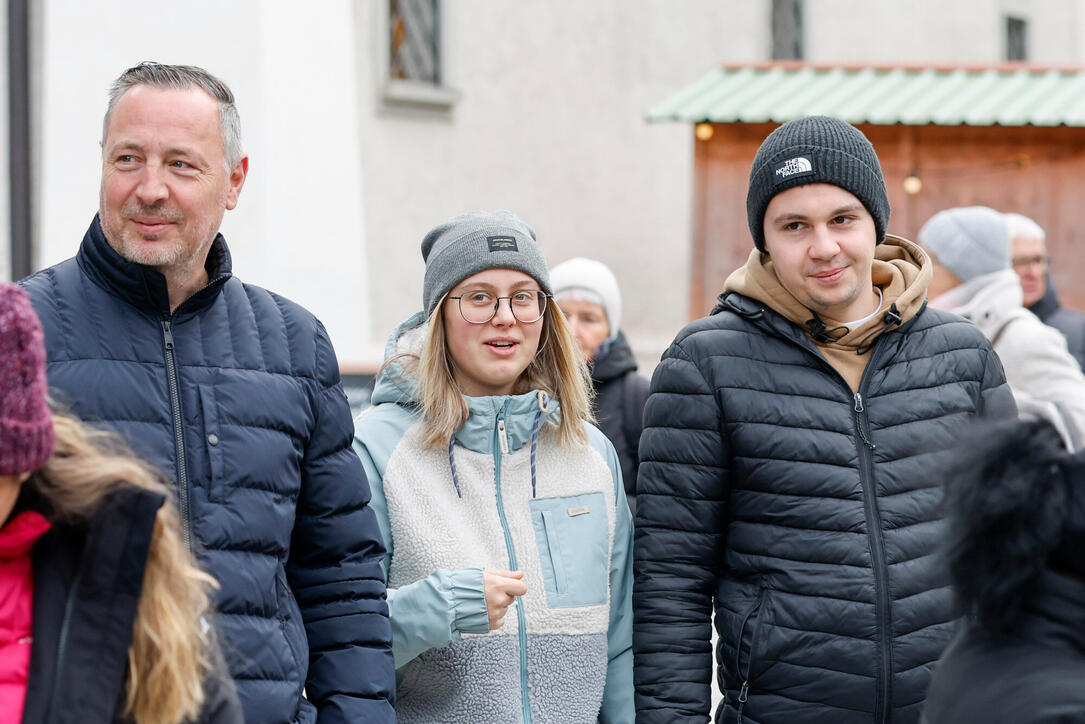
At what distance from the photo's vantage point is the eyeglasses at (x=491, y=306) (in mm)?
3021

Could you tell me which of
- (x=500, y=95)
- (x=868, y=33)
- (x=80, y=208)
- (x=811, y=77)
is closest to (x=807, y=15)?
(x=868, y=33)

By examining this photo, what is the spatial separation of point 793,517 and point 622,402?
6.87 ft

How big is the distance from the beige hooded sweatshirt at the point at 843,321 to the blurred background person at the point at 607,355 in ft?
5.58

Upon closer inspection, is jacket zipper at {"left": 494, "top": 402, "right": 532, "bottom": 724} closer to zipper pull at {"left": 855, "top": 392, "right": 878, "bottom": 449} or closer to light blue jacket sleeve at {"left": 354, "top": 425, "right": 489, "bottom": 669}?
light blue jacket sleeve at {"left": 354, "top": 425, "right": 489, "bottom": 669}

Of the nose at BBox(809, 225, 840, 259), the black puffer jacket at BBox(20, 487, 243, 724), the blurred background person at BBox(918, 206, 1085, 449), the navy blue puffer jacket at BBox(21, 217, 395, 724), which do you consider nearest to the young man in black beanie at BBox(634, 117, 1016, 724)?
the nose at BBox(809, 225, 840, 259)

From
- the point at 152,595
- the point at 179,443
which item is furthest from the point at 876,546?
the point at 152,595

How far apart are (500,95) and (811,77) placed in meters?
6.08

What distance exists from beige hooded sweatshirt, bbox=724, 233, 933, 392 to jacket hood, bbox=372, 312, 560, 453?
0.47 m

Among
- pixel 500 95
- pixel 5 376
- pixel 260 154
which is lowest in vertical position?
pixel 5 376

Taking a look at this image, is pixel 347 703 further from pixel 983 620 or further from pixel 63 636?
pixel 983 620

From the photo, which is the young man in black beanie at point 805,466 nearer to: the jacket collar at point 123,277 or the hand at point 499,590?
the hand at point 499,590

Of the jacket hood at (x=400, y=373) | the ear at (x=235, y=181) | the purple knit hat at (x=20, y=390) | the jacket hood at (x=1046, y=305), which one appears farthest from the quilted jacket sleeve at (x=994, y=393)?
the jacket hood at (x=1046, y=305)

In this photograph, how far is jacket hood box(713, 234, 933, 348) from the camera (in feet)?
9.48

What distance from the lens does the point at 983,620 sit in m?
1.65
